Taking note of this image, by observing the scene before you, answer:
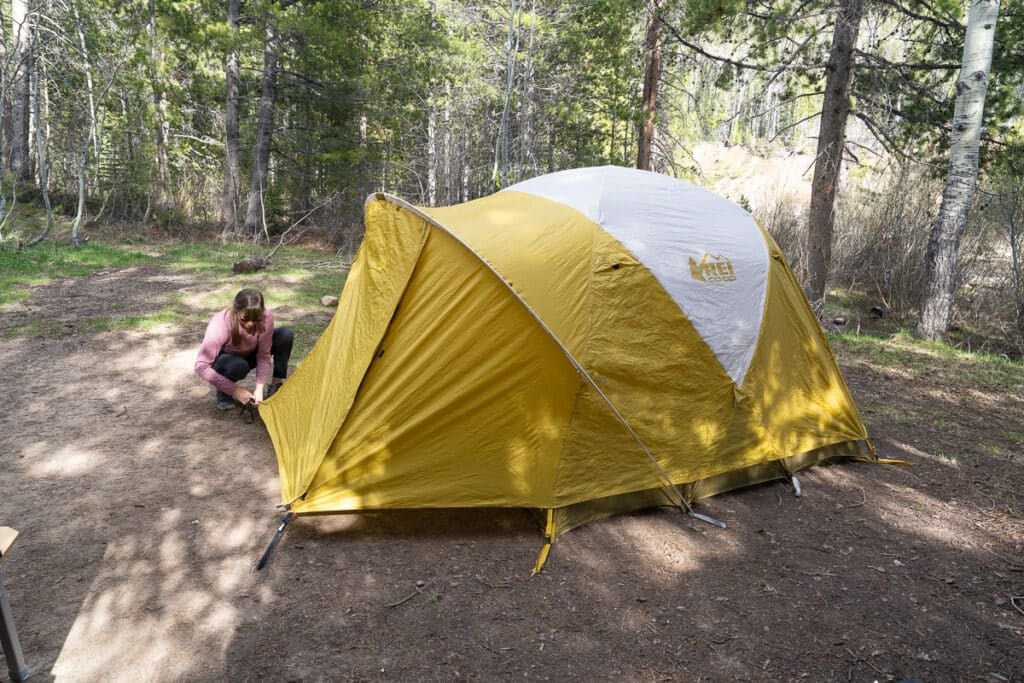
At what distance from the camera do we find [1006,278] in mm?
8500

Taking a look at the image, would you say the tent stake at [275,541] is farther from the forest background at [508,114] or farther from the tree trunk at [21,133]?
the tree trunk at [21,133]

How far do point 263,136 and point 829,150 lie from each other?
1170 cm

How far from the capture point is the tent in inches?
134

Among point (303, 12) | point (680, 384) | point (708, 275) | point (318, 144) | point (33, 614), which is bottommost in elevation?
point (33, 614)

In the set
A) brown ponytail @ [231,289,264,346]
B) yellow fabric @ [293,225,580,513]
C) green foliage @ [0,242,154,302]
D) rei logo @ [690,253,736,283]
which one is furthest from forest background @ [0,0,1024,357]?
yellow fabric @ [293,225,580,513]

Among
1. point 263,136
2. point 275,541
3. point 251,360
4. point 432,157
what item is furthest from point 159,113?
point 275,541

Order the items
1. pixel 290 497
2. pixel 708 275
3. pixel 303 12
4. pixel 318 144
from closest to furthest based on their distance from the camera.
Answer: pixel 290 497 → pixel 708 275 → pixel 303 12 → pixel 318 144

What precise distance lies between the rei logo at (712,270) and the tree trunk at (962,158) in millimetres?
5473

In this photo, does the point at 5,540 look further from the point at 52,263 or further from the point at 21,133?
the point at 21,133

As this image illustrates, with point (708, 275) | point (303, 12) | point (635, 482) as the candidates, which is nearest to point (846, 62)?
point (708, 275)

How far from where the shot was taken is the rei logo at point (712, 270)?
3.89 meters

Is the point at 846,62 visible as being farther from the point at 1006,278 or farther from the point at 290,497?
the point at 290,497

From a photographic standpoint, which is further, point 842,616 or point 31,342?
point 31,342

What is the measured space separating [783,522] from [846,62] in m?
7.40
